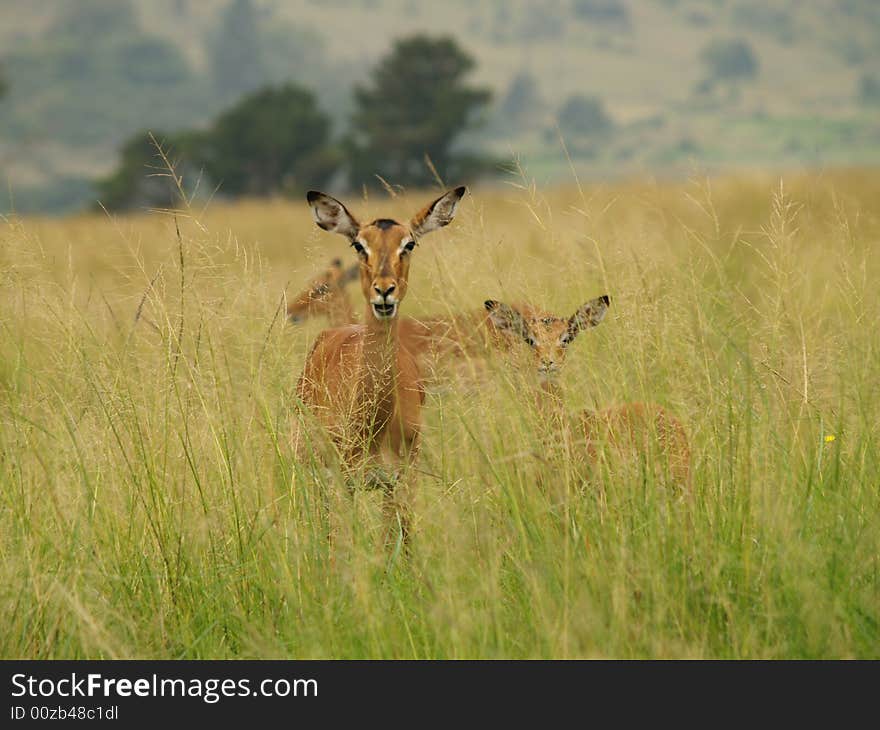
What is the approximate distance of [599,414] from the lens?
15.2 feet

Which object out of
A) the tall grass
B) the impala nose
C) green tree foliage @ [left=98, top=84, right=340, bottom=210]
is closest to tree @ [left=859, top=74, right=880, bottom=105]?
green tree foliage @ [left=98, top=84, right=340, bottom=210]

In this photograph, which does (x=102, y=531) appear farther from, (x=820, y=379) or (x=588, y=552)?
(x=820, y=379)

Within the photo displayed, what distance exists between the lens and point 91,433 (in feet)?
16.3

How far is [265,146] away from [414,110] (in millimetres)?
7328

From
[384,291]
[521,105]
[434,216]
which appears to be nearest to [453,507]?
[384,291]

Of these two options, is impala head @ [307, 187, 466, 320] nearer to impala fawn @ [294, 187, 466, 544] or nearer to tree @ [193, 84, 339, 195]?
impala fawn @ [294, 187, 466, 544]

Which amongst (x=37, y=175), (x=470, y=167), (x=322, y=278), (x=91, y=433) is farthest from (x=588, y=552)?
(x=37, y=175)

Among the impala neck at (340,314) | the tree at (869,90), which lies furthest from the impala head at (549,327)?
the tree at (869,90)

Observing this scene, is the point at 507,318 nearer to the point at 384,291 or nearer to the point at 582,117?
the point at 384,291

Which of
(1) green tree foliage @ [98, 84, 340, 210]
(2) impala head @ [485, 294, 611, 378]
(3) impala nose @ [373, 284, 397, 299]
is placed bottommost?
(2) impala head @ [485, 294, 611, 378]

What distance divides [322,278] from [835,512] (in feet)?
24.2

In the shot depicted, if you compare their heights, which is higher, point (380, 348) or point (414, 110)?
point (414, 110)

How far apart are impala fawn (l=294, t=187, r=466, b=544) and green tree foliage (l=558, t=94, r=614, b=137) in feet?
467

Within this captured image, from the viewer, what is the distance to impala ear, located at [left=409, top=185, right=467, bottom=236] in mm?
6027
